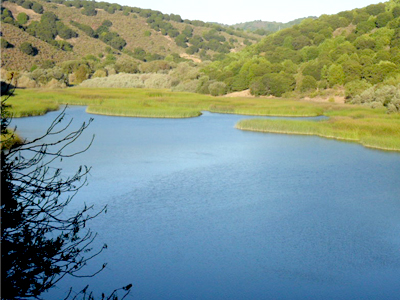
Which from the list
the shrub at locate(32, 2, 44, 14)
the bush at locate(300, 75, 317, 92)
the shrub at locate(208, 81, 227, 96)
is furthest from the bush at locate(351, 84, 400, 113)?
the shrub at locate(32, 2, 44, 14)

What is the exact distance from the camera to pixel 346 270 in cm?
978

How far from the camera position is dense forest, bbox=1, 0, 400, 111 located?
4509 centimetres

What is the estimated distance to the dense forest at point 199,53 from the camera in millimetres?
45094

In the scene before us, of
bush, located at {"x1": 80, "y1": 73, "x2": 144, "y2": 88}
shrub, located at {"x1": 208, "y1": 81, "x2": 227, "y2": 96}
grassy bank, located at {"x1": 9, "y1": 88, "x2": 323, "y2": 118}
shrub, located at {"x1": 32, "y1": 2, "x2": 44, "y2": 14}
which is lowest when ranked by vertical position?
grassy bank, located at {"x1": 9, "y1": 88, "x2": 323, "y2": 118}

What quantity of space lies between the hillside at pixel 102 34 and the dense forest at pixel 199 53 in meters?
0.16

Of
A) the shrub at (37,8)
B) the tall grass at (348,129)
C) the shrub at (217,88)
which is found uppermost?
the shrub at (37,8)

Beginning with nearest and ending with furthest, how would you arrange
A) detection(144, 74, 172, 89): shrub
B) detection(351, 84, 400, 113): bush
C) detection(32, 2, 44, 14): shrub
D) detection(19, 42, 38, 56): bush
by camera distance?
detection(351, 84, 400, 113): bush → detection(144, 74, 172, 89): shrub → detection(19, 42, 38, 56): bush → detection(32, 2, 44, 14): shrub

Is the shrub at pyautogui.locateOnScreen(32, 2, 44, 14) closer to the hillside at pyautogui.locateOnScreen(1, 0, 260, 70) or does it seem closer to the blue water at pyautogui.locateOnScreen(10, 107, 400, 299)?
the hillside at pyautogui.locateOnScreen(1, 0, 260, 70)

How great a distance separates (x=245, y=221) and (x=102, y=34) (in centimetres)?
7626

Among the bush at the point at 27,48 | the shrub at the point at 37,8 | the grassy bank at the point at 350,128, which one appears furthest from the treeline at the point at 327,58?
the shrub at the point at 37,8

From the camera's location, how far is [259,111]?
35.3 m

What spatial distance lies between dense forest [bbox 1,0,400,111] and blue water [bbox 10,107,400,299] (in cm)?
1453

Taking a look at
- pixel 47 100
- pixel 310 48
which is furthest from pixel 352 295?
pixel 310 48

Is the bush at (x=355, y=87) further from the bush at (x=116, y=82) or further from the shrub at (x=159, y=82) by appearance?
the bush at (x=116, y=82)
